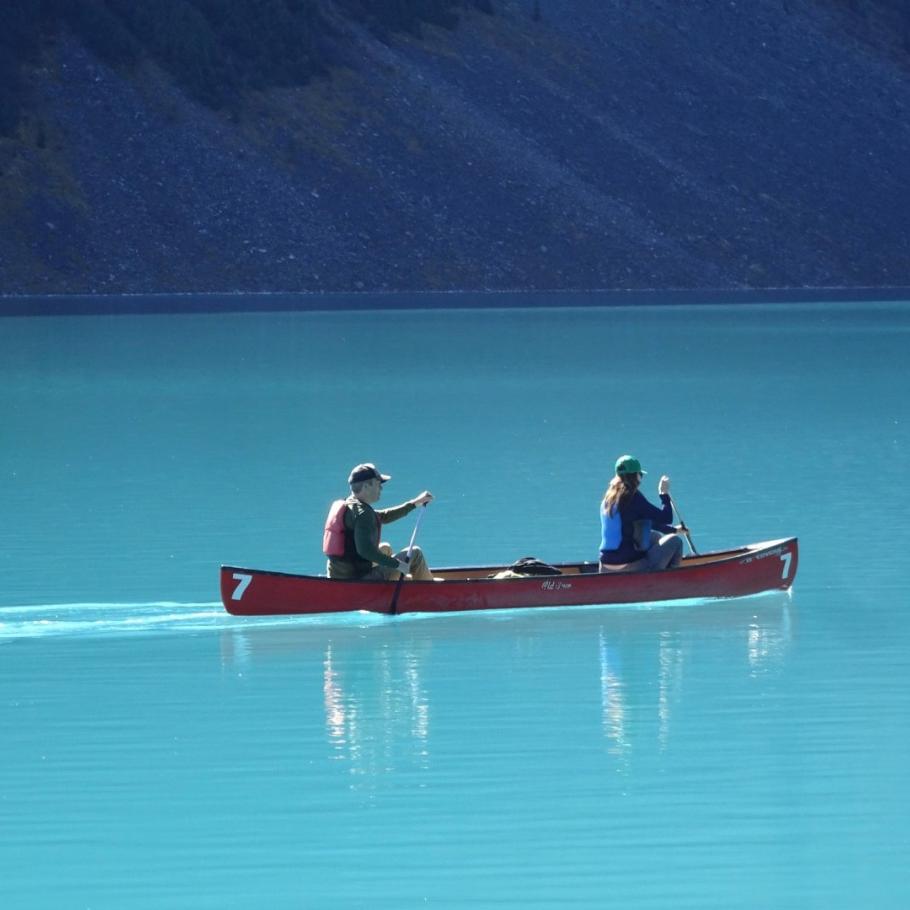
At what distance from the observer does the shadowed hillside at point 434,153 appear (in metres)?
110

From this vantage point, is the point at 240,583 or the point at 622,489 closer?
the point at 240,583

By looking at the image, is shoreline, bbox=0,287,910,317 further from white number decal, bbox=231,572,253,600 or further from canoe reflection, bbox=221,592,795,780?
canoe reflection, bbox=221,592,795,780

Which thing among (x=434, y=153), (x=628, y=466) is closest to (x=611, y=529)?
(x=628, y=466)

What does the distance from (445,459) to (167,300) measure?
7444cm

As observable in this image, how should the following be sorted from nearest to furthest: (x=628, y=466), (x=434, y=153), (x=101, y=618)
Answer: (x=628, y=466), (x=101, y=618), (x=434, y=153)

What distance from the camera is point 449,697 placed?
674 inches

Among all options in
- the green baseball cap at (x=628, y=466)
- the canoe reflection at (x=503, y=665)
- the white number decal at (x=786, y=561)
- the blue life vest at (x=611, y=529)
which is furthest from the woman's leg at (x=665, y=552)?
the white number decal at (x=786, y=561)

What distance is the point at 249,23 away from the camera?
128 metres

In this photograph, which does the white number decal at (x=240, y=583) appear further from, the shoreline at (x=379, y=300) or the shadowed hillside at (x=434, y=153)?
the shadowed hillside at (x=434, y=153)

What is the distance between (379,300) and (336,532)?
91.1 meters

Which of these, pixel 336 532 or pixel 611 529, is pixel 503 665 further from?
pixel 611 529

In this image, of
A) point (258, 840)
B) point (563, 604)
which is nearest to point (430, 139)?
point (563, 604)

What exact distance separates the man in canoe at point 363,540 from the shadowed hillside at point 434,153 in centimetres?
8753

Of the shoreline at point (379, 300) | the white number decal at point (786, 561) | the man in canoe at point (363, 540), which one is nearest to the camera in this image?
the man in canoe at point (363, 540)
